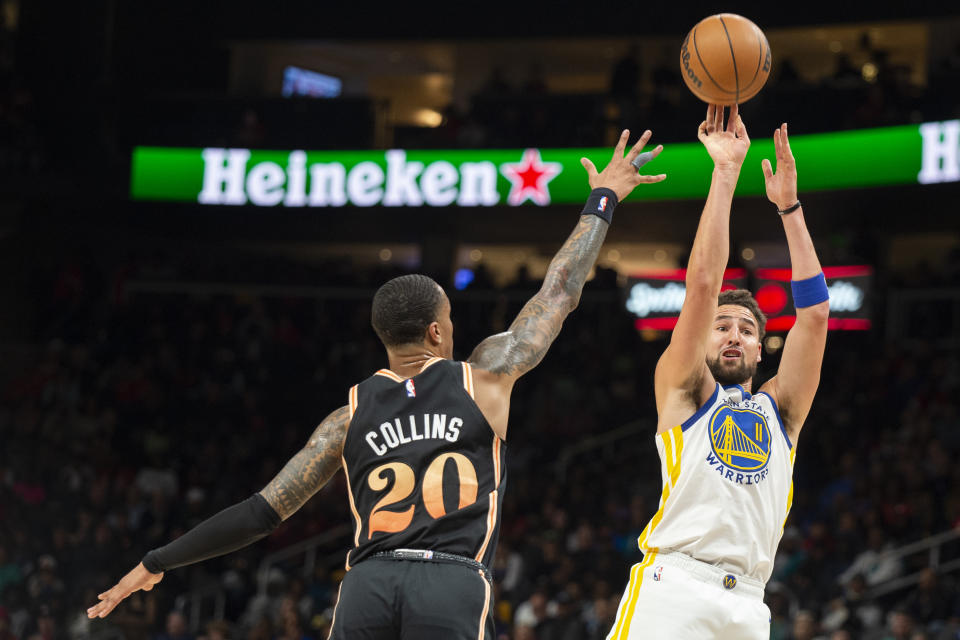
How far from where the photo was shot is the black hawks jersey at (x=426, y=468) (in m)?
3.54

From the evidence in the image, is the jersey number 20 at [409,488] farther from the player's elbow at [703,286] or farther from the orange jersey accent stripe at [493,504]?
the player's elbow at [703,286]

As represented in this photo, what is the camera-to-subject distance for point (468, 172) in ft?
53.3

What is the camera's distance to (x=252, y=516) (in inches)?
145

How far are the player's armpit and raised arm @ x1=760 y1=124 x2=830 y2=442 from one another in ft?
4.94

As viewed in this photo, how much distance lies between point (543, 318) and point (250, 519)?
1.15 m

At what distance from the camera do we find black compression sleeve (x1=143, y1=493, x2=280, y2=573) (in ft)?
11.9

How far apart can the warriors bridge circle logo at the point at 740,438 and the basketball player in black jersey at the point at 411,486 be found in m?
0.64

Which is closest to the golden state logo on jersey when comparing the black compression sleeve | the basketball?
the basketball

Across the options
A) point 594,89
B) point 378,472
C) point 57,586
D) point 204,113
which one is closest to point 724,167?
point 378,472

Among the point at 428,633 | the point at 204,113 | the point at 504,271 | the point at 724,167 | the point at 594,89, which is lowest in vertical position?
the point at 428,633

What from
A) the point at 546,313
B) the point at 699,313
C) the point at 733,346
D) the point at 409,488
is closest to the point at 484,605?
the point at 409,488

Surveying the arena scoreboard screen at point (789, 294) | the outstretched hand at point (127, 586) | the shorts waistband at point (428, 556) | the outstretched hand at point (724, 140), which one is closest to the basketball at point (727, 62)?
the outstretched hand at point (724, 140)

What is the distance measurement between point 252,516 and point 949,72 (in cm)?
1445

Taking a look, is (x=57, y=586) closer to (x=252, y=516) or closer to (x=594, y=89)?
(x=252, y=516)
